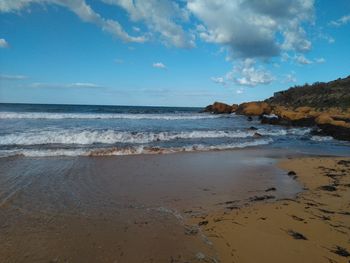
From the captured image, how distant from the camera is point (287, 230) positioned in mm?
4324

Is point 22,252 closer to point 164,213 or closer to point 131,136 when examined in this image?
point 164,213

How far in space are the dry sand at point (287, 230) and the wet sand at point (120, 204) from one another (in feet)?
0.64

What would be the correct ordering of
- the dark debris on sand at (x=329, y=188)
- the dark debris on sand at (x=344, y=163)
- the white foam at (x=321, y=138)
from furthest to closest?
the white foam at (x=321, y=138), the dark debris on sand at (x=344, y=163), the dark debris on sand at (x=329, y=188)

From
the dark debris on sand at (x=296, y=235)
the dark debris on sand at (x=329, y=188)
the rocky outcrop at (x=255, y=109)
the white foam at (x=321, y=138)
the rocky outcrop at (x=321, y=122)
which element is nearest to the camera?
the dark debris on sand at (x=296, y=235)

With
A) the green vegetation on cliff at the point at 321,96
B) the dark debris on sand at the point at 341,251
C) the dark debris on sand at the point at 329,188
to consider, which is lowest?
the dark debris on sand at the point at 329,188

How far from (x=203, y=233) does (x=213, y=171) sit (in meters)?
4.42

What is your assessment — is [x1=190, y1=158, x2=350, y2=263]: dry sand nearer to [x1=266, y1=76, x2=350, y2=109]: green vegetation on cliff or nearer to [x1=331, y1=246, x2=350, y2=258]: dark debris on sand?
[x1=331, y1=246, x2=350, y2=258]: dark debris on sand

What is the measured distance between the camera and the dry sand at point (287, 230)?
3.62m

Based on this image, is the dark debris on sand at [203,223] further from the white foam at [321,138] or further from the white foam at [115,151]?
the white foam at [321,138]

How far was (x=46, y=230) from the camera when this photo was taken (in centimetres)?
421

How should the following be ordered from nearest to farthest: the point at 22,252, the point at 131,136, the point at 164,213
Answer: the point at 22,252, the point at 164,213, the point at 131,136

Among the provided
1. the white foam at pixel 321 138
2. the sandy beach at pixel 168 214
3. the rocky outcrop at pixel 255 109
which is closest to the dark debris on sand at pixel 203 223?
the sandy beach at pixel 168 214

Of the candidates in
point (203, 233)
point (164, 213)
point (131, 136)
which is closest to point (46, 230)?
A: point (164, 213)

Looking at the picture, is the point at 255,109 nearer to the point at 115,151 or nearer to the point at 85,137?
the point at 85,137
